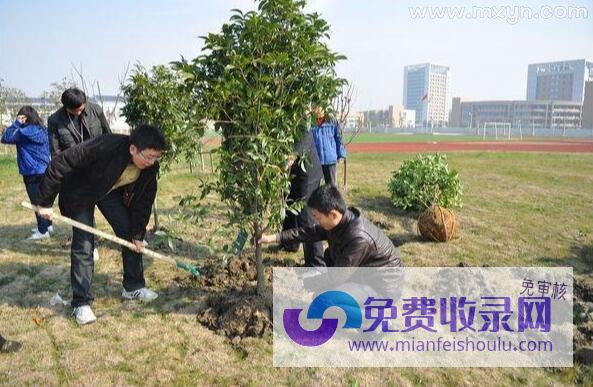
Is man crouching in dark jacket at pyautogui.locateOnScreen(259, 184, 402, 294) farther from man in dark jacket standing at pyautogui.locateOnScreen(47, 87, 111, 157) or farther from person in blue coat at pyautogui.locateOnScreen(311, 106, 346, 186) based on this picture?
person in blue coat at pyautogui.locateOnScreen(311, 106, 346, 186)

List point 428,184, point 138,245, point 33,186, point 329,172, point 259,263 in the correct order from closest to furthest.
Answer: point 138,245 → point 259,263 → point 33,186 → point 329,172 → point 428,184

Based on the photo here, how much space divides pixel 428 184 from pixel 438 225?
1412mm

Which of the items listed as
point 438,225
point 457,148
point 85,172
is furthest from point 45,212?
point 457,148

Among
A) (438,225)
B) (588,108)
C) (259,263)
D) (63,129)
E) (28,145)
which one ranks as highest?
(588,108)

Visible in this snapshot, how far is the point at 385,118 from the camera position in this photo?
102m

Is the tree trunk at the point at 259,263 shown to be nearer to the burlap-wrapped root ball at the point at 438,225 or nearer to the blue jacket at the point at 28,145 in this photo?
the burlap-wrapped root ball at the point at 438,225

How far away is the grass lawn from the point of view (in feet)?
10.7

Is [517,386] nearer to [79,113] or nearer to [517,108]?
[79,113]

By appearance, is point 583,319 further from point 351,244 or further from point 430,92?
point 430,92

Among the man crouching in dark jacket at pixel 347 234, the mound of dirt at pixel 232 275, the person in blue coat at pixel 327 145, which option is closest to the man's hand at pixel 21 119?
the mound of dirt at pixel 232 275

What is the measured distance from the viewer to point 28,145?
6.10 meters

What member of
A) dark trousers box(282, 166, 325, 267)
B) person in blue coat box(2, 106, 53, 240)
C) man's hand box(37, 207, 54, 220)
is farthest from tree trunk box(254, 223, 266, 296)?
person in blue coat box(2, 106, 53, 240)

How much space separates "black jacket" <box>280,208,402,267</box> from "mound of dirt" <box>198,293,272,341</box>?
74cm

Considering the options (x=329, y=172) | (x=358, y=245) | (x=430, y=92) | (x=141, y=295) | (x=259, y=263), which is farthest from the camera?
(x=430, y=92)
